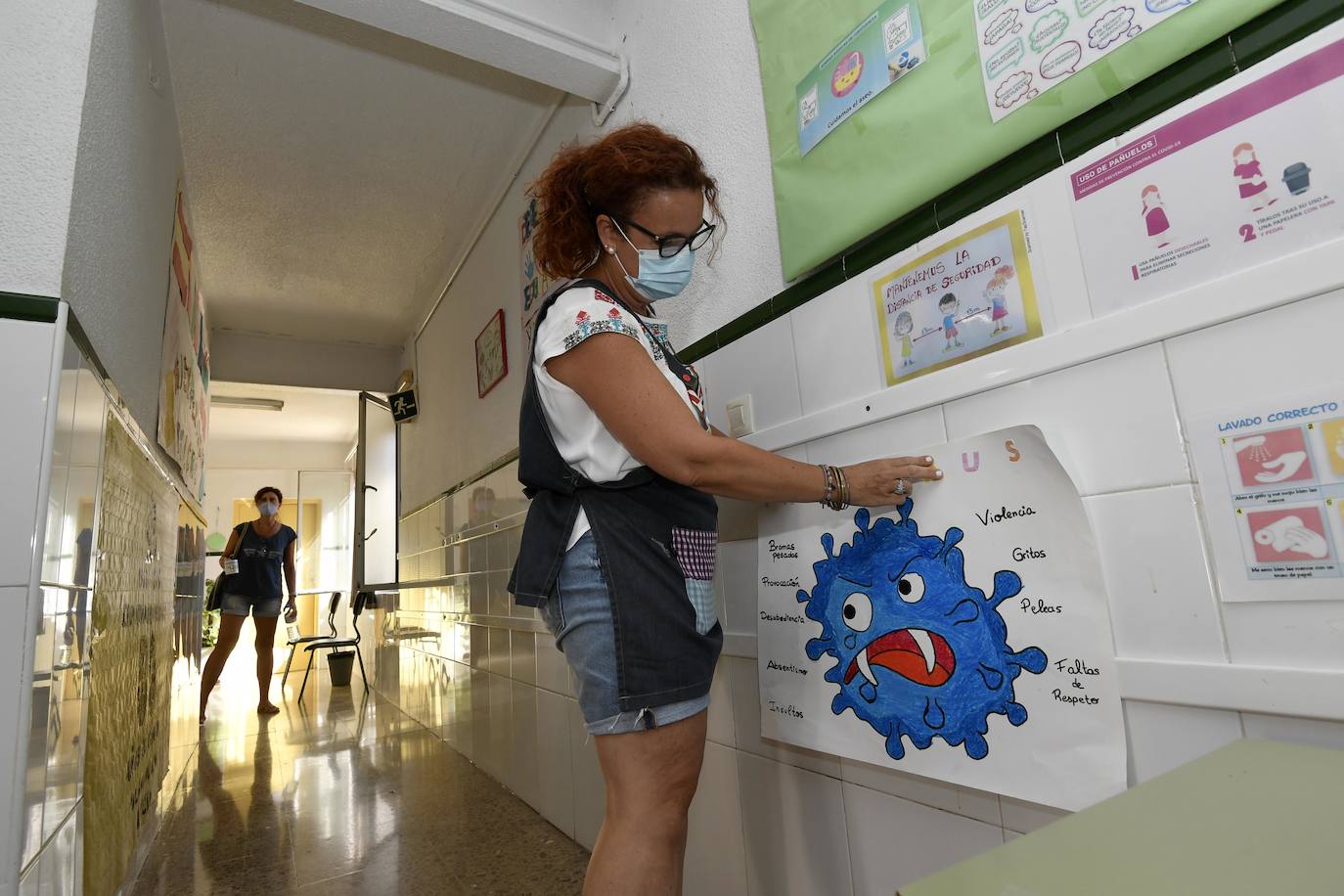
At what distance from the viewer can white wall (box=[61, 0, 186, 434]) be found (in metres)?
1.14

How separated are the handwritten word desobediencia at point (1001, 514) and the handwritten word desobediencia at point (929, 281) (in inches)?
11.9

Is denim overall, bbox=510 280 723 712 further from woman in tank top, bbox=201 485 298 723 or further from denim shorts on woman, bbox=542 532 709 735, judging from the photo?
woman in tank top, bbox=201 485 298 723

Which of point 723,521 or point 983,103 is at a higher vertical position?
point 983,103

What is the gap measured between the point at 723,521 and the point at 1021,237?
749 millimetres

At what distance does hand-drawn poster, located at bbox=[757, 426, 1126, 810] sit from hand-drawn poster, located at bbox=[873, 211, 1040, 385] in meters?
0.13

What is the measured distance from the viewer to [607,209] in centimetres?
108

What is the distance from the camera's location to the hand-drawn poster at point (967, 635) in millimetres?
776

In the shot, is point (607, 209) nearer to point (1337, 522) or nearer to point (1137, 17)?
point (1137, 17)

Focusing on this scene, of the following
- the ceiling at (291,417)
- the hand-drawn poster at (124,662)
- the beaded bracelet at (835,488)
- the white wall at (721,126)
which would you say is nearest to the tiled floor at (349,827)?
the hand-drawn poster at (124,662)

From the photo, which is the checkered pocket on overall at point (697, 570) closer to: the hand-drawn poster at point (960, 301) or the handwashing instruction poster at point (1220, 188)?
the hand-drawn poster at point (960, 301)

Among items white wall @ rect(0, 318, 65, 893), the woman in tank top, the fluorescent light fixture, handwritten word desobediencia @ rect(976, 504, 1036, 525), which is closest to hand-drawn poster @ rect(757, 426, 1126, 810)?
handwritten word desobediencia @ rect(976, 504, 1036, 525)

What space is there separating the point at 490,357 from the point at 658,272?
2.01 metres

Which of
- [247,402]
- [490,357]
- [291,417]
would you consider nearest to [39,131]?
[490,357]

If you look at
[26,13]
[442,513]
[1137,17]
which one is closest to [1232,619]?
[1137,17]
